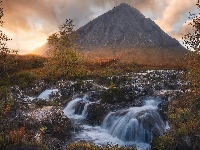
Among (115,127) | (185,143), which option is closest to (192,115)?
(185,143)

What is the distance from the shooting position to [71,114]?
2628 cm

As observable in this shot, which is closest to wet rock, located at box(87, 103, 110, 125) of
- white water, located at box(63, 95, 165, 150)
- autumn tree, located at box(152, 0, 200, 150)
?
white water, located at box(63, 95, 165, 150)

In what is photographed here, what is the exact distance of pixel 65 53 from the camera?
131ft

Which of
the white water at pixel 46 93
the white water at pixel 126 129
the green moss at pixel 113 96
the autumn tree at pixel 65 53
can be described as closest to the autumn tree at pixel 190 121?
the white water at pixel 126 129

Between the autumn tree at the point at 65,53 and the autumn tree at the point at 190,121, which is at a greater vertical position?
the autumn tree at the point at 65,53

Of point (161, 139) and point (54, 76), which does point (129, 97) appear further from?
point (54, 76)

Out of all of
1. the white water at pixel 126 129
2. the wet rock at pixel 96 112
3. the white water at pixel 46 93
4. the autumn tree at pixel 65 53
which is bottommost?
the white water at pixel 126 129

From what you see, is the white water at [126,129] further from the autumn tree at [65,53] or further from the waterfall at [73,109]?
the autumn tree at [65,53]

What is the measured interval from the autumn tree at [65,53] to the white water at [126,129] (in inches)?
734

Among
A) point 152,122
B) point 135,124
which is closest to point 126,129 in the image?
point 135,124

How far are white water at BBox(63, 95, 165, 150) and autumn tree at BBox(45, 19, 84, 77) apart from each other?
18633 mm

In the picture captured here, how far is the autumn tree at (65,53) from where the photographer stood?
40031 millimetres

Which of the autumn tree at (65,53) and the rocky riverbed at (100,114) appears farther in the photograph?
the autumn tree at (65,53)

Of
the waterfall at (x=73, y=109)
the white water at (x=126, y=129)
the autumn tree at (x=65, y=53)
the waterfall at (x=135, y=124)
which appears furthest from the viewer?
the autumn tree at (x=65, y=53)
